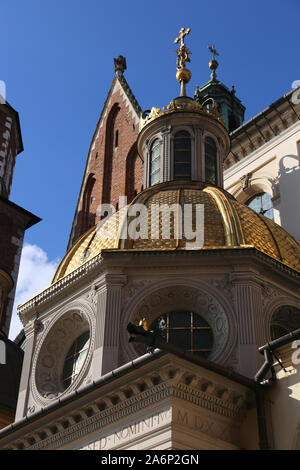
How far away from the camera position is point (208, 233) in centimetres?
1507

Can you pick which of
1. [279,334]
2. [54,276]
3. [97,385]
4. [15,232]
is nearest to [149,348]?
[97,385]

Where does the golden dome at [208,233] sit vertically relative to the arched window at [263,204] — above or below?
below

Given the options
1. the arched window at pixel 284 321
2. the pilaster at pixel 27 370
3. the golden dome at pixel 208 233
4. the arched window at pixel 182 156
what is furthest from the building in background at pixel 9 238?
the arched window at pixel 284 321

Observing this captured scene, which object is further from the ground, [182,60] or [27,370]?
[182,60]

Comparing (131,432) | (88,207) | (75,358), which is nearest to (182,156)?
(75,358)

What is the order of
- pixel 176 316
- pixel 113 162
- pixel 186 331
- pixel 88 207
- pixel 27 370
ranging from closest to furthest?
pixel 186 331 → pixel 176 316 → pixel 27 370 → pixel 88 207 → pixel 113 162

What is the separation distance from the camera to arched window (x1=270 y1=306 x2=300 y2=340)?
14594 millimetres

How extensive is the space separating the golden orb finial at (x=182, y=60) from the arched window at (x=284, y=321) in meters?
8.36

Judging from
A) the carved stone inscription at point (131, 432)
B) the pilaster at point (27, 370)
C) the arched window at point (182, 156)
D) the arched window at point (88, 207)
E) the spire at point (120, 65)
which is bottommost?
the carved stone inscription at point (131, 432)

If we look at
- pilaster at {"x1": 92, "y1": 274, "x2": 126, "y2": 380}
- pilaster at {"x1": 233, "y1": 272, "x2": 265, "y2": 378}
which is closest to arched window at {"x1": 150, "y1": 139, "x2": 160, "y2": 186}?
pilaster at {"x1": 92, "y1": 274, "x2": 126, "y2": 380}

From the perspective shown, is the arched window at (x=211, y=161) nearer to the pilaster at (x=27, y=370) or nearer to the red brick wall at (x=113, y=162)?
the red brick wall at (x=113, y=162)

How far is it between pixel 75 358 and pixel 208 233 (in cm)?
341

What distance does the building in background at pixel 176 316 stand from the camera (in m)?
11.6

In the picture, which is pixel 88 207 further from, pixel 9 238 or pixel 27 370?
pixel 27 370
